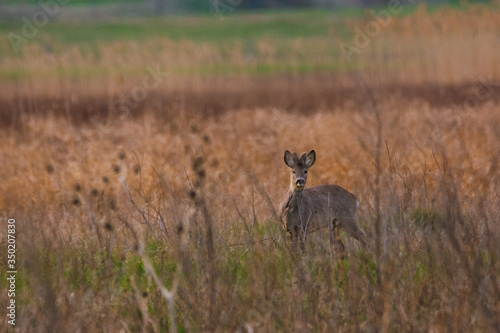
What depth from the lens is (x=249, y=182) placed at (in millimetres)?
7812

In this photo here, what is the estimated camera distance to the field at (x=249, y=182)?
11.9ft

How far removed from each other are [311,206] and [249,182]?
8.45 ft

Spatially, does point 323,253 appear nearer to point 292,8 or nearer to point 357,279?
point 357,279

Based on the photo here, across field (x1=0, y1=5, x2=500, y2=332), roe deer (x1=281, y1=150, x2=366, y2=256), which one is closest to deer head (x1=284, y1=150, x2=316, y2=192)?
roe deer (x1=281, y1=150, x2=366, y2=256)


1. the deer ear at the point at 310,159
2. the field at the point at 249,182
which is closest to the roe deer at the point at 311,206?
the deer ear at the point at 310,159

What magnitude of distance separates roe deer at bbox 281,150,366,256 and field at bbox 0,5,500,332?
14 cm

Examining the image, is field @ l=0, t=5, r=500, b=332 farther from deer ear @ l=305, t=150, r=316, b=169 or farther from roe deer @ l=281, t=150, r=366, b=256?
deer ear @ l=305, t=150, r=316, b=169

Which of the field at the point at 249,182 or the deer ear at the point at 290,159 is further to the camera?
the deer ear at the point at 290,159

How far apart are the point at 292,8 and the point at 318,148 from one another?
1238 inches

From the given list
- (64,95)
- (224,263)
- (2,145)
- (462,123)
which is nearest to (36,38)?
(64,95)

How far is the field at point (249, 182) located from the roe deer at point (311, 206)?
0.47 feet

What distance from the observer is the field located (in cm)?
363

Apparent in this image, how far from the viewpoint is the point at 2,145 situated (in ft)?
31.6

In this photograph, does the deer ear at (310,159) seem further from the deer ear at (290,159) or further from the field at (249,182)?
the field at (249,182)
